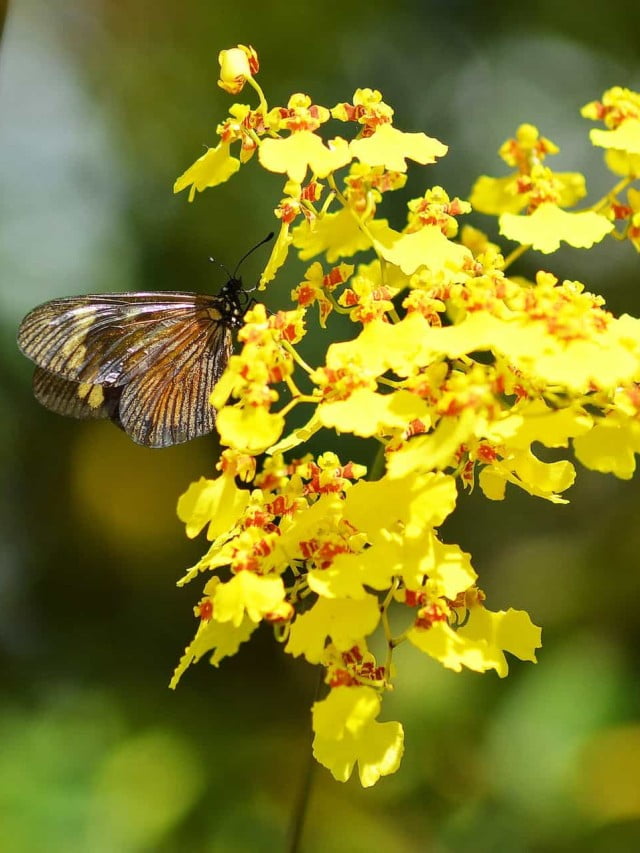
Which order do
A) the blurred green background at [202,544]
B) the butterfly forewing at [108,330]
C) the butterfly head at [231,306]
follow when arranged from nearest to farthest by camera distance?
the butterfly forewing at [108,330] → the butterfly head at [231,306] → the blurred green background at [202,544]

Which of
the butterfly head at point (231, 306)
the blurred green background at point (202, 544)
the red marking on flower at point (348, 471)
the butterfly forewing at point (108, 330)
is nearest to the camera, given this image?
the red marking on flower at point (348, 471)

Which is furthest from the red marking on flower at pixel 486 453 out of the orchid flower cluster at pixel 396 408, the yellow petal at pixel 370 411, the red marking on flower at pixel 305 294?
the red marking on flower at pixel 305 294

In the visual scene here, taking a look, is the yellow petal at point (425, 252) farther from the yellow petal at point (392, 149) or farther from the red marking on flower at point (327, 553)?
the red marking on flower at point (327, 553)

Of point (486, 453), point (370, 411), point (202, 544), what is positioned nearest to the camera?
point (370, 411)

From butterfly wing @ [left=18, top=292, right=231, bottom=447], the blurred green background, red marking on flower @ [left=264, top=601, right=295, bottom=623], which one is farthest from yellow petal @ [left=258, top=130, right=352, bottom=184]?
the blurred green background

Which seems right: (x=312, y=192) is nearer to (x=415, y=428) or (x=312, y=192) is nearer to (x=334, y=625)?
(x=415, y=428)

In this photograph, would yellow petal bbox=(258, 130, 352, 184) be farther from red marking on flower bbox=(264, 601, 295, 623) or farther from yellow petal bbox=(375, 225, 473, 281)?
red marking on flower bbox=(264, 601, 295, 623)

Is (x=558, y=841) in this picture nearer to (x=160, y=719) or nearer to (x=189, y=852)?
(x=189, y=852)

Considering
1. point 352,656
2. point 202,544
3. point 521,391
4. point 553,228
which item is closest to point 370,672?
point 352,656

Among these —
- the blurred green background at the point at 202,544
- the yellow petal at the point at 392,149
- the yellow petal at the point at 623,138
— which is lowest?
the blurred green background at the point at 202,544
